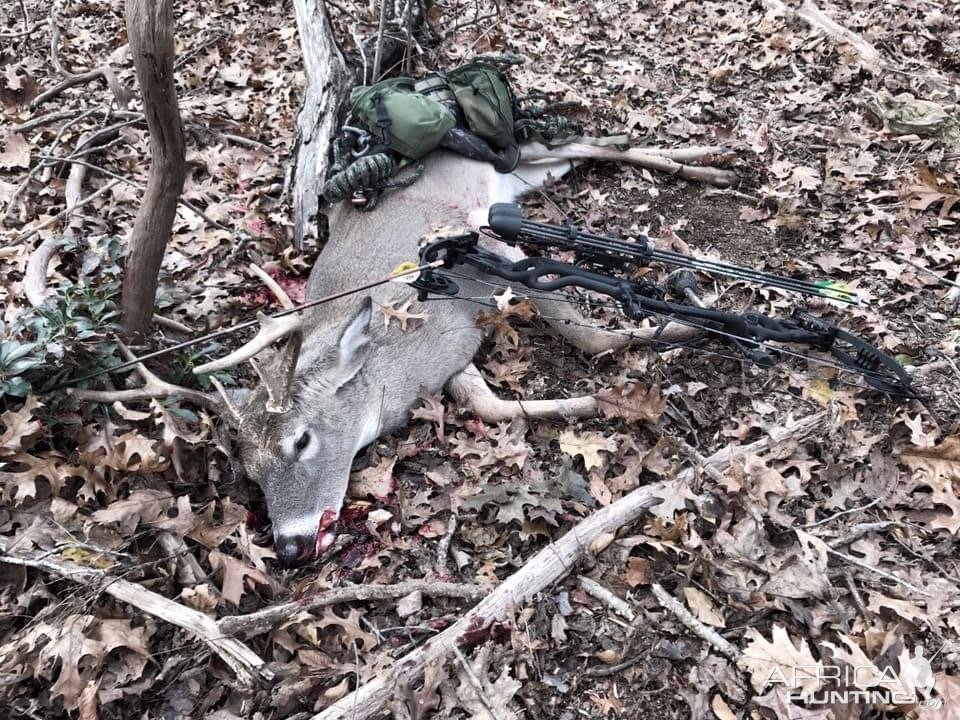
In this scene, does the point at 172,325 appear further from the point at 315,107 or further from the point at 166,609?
the point at 315,107

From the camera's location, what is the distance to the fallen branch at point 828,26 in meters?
6.71

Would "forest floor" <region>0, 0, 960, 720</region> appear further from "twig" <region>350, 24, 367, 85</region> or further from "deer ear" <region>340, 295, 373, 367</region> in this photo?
"twig" <region>350, 24, 367, 85</region>

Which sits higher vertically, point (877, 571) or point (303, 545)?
point (303, 545)

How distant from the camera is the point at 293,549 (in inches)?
141

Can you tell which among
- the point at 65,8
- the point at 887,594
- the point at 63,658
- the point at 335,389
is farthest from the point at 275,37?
the point at 887,594

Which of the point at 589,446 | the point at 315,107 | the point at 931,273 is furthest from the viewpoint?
the point at 315,107

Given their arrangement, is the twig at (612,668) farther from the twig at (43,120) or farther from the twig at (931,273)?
the twig at (43,120)

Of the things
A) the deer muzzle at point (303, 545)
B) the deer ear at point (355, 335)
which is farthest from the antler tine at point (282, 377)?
the deer muzzle at point (303, 545)

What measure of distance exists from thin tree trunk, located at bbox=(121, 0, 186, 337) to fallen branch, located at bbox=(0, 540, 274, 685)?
1.43m

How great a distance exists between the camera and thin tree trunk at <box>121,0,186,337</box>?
9.42 feet

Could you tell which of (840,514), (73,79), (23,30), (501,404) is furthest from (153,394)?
(23,30)

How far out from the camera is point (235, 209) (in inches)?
235

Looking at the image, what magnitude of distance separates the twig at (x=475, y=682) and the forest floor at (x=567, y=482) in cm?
3

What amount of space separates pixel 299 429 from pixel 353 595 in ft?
3.52
